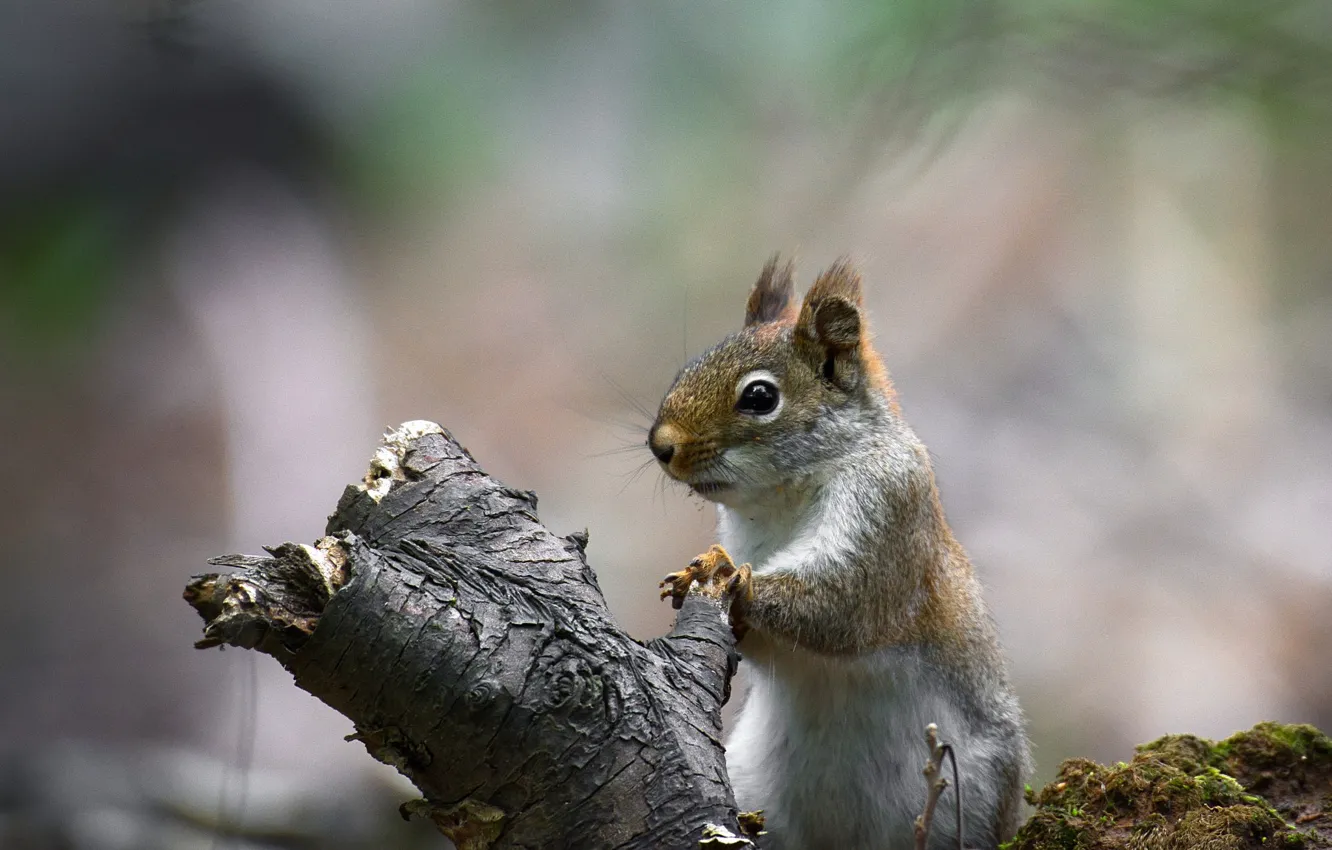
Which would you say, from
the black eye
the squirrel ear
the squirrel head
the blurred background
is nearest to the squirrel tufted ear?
the squirrel head

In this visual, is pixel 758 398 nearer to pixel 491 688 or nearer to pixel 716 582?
pixel 716 582

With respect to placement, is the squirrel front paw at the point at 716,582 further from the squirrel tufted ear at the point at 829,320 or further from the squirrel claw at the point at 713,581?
the squirrel tufted ear at the point at 829,320

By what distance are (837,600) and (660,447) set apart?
40 centimetres

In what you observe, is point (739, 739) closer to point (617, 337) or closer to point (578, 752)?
point (578, 752)

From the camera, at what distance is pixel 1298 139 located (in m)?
3.50

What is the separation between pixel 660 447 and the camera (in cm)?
202

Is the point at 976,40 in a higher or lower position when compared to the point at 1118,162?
higher

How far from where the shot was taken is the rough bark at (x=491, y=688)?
1.27m

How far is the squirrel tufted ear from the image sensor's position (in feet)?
6.92

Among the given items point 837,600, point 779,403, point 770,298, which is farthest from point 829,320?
point 837,600

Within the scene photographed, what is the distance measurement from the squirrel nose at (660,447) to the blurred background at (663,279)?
1.29m

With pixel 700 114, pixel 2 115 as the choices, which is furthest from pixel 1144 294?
pixel 2 115

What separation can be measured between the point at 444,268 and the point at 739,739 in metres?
1.93

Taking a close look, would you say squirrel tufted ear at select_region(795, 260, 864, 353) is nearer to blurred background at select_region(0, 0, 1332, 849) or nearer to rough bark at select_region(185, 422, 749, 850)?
rough bark at select_region(185, 422, 749, 850)
